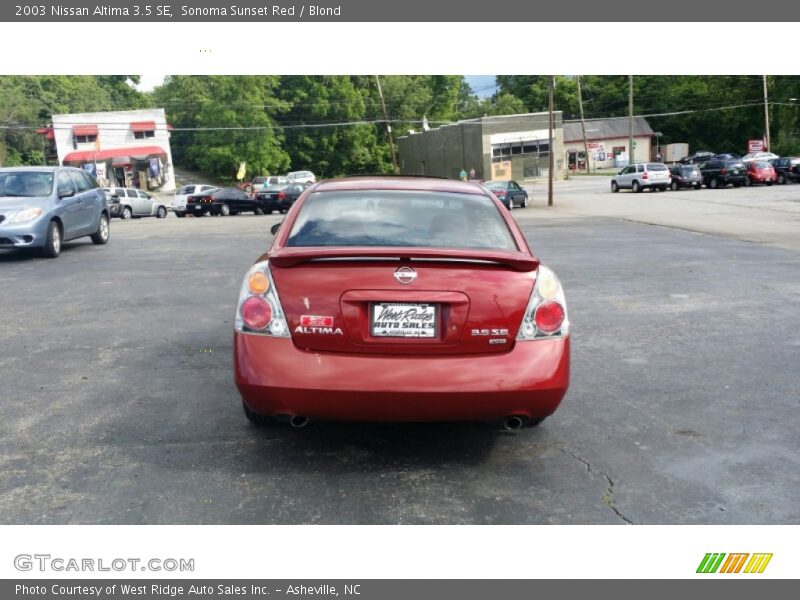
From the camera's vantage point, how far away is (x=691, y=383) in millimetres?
5801

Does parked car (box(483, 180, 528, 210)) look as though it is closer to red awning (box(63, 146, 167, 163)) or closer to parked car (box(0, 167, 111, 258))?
parked car (box(0, 167, 111, 258))

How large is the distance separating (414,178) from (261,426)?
2.12m

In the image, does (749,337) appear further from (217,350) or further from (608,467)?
(217,350)

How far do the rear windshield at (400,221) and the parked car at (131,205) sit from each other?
111 ft

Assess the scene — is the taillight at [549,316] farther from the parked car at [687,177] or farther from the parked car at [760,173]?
the parked car at [760,173]

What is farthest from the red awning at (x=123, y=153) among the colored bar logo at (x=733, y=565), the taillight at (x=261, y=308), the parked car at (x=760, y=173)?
the colored bar logo at (x=733, y=565)

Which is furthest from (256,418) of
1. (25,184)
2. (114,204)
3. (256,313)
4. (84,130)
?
(84,130)

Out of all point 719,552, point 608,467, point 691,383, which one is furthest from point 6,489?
point 691,383

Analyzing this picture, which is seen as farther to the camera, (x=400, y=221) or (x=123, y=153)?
(x=123, y=153)

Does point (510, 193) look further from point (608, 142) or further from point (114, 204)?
point (608, 142)

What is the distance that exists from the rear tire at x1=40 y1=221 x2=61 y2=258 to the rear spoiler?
414 inches

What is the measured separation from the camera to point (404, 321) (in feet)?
13.0

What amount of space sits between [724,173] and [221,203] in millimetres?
27936

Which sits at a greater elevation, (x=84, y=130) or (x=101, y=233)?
(x=84, y=130)
